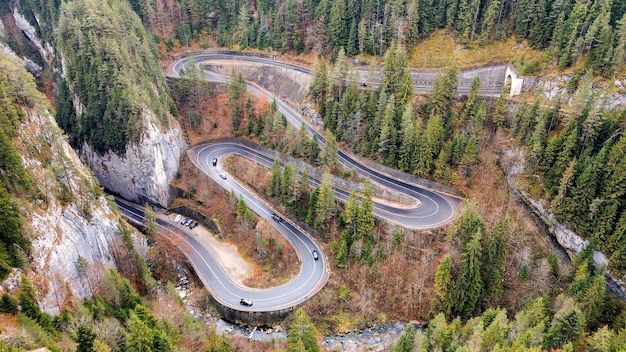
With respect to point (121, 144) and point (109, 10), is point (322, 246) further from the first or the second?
point (109, 10)

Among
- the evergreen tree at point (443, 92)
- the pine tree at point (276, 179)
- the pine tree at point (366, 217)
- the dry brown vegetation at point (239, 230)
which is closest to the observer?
the pine tree at point (366, 217)

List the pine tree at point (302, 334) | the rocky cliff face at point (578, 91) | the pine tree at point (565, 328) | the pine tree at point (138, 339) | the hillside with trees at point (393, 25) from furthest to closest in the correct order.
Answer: the hillside with trees at point (393, 25)
the rocky cliff face at point (578, 91)
the pine tree at point (302, 334)
the pine tree at point (565, 328)
the pine tree at point (138, 339)

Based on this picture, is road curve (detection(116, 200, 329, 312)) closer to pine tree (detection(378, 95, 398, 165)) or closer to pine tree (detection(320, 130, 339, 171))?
pine tree (detection(320, 130, 339, 171))

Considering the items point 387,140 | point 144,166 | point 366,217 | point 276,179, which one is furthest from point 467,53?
point 144,166

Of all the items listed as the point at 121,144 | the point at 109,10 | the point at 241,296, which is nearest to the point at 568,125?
the point at 241,296

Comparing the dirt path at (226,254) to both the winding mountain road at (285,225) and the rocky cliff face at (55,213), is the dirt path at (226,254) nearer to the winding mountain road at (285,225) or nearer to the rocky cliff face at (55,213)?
the winding mountain road at (285,225)

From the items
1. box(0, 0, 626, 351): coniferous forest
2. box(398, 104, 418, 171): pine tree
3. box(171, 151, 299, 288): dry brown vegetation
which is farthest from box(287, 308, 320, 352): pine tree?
box(398, 104, 418, 171): pine tree

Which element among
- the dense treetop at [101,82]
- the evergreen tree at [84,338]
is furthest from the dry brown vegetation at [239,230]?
the evergreen tree at [84,338]
